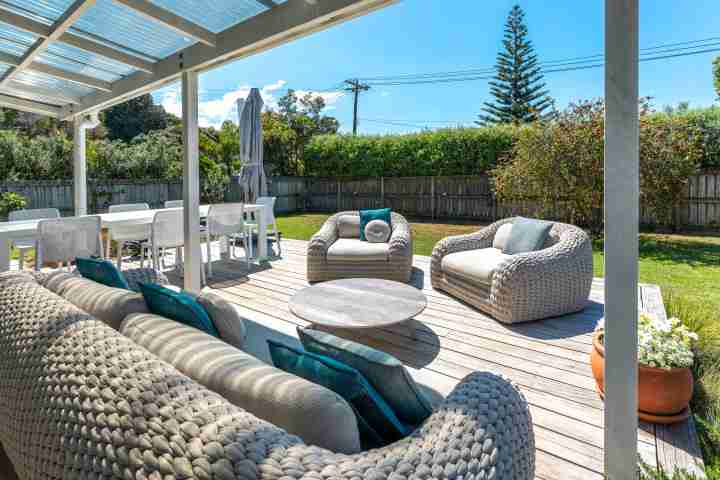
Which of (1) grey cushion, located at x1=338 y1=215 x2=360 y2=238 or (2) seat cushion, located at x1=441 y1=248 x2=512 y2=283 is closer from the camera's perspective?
(2) seat cushion, located at x1=441 y1=248 x2=512 y2=283

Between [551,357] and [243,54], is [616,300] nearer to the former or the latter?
[551,357]

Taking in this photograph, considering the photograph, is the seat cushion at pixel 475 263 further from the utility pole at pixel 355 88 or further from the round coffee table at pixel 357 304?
the utility pole at pixel 355 88

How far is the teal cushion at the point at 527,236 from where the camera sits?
12.4 ft

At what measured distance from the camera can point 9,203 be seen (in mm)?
7902

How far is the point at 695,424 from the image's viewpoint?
6.42ft

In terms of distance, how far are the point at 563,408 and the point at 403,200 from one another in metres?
10.8

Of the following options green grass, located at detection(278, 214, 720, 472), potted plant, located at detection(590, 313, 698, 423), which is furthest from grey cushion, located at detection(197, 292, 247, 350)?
potted plant, located at detection(590, 313, 698, 423)

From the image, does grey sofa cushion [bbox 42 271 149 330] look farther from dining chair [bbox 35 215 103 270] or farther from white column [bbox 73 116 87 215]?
white column [bbox 73 116 87 215]

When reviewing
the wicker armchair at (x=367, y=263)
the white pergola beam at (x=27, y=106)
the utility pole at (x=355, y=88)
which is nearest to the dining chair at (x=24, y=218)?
the white pergola beam at (x=27, y=106)

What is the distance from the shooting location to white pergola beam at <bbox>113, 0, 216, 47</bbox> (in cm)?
295

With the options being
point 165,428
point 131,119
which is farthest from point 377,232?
point 131,119

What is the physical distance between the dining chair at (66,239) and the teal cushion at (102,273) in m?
2.04

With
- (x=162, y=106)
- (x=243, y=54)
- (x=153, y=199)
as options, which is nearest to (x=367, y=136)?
(x=153, y=199)

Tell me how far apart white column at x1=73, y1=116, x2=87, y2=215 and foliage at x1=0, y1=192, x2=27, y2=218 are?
236 cm
